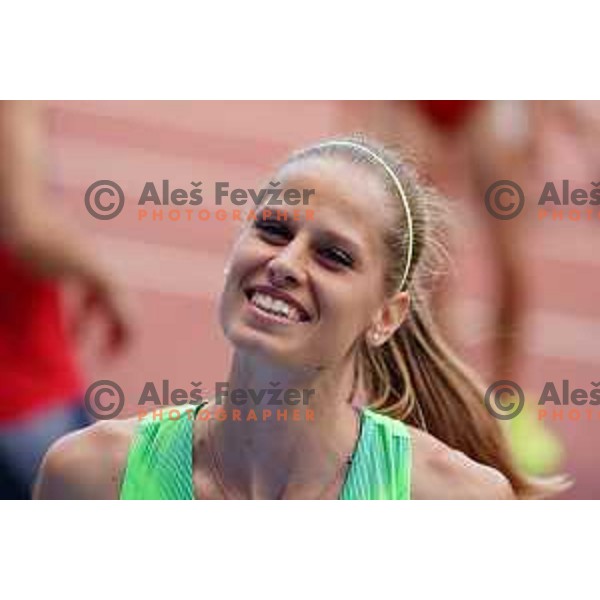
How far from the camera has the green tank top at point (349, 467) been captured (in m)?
2.19

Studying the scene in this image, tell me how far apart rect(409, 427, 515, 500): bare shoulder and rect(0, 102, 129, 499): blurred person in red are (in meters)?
0.51

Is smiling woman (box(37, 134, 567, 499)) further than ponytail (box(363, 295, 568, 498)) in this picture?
No

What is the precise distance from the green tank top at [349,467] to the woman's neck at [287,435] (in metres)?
0.02

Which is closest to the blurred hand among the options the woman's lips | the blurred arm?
the blurred arm

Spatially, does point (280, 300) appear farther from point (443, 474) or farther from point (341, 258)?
point (443, 474)

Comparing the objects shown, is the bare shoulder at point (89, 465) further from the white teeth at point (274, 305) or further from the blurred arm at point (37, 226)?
the white teeth at point (274, 305)

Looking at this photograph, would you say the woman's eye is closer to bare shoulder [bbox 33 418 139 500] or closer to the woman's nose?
the woman's nose

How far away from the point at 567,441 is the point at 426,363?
0.30 meters

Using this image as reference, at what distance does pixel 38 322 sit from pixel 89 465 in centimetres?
27

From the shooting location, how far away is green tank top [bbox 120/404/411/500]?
2.19 metres

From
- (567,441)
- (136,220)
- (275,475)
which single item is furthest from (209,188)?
(567,441)

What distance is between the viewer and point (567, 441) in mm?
2352

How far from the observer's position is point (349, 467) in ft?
7.22

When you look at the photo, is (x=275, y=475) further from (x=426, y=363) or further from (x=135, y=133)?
(x=135, y=133)
